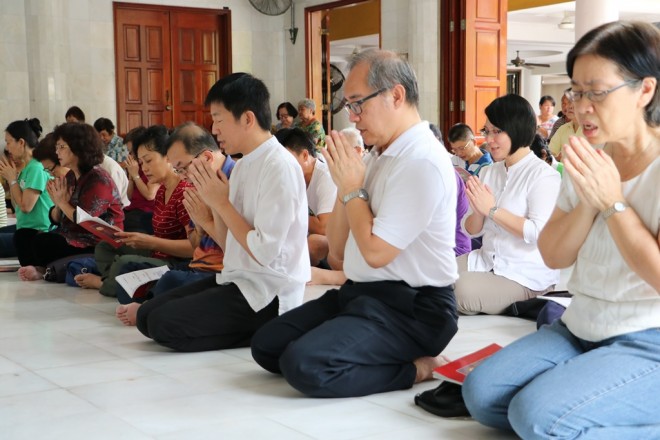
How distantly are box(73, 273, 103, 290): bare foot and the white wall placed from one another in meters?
5.91

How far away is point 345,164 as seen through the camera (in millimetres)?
2951

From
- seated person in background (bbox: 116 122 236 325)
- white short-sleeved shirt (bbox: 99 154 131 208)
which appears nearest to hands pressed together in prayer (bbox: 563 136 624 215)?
seated person in background (bbox: 116 122 236 325)

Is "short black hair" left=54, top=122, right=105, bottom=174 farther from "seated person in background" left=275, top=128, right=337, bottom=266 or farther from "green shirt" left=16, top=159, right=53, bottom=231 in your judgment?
"seated person in background" left=275, top=128, right=337, bottom=266

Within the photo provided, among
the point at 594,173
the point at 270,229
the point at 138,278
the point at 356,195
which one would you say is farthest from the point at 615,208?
the point at 138,278

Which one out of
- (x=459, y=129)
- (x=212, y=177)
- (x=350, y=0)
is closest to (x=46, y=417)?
(x=212, y=177)

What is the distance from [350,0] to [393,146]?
29.8 feet

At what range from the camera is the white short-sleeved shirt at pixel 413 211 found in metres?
2.87

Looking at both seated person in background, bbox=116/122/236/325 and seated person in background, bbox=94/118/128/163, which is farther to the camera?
seated person in background, bbox=94/118/128/163

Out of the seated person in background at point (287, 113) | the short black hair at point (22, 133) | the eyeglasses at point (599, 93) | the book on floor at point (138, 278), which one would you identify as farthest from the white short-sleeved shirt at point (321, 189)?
the seated person in background at point (287, 113)

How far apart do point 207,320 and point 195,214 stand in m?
0.47

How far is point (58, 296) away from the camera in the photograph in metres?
5.27

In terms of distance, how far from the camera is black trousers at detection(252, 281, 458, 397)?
291 cm

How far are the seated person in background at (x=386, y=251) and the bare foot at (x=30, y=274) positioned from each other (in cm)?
336

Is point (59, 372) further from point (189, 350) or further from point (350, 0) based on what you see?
point (350, 0)
